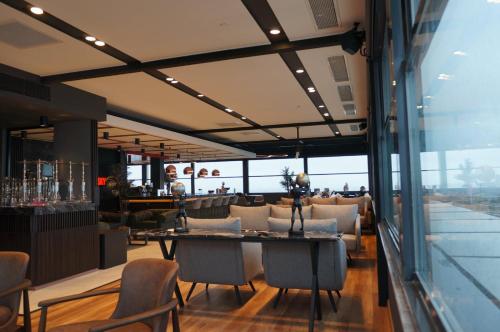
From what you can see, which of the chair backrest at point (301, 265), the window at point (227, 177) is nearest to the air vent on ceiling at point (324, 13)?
the chair backrest at point (301, 265)

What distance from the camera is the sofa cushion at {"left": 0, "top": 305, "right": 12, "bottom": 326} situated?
2457 millimetres

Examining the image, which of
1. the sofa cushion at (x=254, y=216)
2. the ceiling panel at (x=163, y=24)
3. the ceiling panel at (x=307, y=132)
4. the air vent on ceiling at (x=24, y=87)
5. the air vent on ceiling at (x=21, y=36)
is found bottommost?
the sofa cushion at (x=254, y=216)

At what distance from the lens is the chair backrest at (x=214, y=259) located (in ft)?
13.2

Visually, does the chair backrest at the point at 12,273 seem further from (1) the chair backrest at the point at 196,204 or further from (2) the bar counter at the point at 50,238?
(1) the chair backrest at the point at 196,204

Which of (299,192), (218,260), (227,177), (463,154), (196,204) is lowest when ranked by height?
(218,260)

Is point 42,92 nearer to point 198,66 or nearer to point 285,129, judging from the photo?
point 198,66

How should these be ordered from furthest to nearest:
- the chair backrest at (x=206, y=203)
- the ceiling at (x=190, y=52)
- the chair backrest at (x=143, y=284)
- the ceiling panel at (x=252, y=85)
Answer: the chair backrest at (x=206, y=203) → the ceiling panel at (x=252, y=85) → the ceiling at (x=190, y=52) → the chair backrest at (x=143, y=284)

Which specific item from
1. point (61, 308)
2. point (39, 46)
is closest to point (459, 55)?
point (61, 308)

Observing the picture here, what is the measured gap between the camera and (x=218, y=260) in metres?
4.08

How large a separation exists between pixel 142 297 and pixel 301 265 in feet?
5.85

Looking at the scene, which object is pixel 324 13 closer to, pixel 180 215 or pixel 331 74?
pixel 331 74

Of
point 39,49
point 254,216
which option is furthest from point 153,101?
point 254,216

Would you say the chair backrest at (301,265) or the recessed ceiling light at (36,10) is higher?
the recessed ceiling light at (36,10)

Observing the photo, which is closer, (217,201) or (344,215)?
(344,215)
